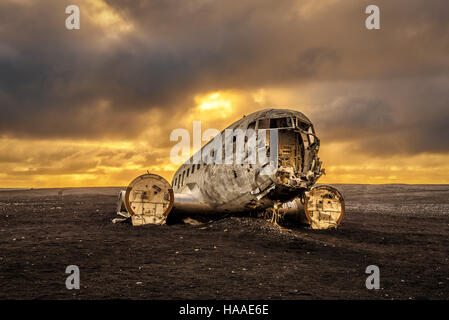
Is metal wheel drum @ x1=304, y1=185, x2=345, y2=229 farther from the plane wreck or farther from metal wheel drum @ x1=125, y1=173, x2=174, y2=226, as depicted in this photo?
metal wheel drum @ x1=125, y1=173, x2=174, y2=226

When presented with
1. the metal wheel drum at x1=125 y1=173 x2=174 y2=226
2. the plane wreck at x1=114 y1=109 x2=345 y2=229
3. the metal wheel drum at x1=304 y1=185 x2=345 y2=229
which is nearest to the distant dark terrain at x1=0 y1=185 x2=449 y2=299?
the metal wheel drum at x1=125 y1=173 x2=174 y2=226

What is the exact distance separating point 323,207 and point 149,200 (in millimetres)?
8316

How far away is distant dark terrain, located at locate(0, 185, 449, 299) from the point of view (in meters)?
6.21

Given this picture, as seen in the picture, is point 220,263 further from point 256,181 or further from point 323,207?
point 323,207

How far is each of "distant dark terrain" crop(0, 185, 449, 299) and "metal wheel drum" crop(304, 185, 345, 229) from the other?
1.37 meters

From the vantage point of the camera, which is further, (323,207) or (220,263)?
(323,207)

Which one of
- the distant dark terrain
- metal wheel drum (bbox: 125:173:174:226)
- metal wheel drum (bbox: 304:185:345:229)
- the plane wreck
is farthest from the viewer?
metal wheel drum (bbox: 304:185:345:229)

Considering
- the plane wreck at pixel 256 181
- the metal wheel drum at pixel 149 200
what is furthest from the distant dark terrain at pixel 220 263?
the plane wreck at pixel 256 181

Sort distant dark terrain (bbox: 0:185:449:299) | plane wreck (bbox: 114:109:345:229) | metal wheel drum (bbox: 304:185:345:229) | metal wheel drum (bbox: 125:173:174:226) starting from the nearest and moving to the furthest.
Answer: distant dark terrain (bbox: 0:185:449:299) < plane wreck (bbox: 114:109:345:229) < metal wheel drum (bbox: 125:173:174:226) < metal wheel drum (bbox: 304:185:345:229)

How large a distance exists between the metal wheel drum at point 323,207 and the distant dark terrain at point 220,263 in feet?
4.49

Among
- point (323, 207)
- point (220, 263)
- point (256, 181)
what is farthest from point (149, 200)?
point (323, 207)

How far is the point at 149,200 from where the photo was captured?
44.8ft
